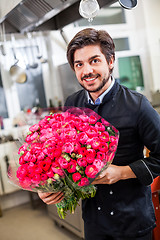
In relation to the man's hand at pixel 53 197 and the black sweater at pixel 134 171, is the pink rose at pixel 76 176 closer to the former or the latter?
the man's hand at pixel 53 197

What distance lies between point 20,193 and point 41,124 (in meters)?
2.41

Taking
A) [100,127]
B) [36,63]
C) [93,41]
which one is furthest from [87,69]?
[36,63]

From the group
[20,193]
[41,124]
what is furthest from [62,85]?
[41,124]

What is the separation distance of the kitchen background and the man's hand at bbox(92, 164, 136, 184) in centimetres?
114

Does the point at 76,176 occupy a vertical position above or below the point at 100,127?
below

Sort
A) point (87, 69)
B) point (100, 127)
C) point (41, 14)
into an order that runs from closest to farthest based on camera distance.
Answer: point (100, 127) < point (87, 69) < point (41, 14)

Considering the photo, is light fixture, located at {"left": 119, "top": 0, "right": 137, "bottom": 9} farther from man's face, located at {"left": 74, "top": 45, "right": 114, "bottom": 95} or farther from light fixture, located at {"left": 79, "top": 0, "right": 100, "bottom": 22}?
man's face, located at {"left": 74, "top": 45, "right": 114, "bottom": 95}

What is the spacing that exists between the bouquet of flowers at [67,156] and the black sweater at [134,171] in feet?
0.45

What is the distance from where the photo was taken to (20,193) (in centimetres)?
345

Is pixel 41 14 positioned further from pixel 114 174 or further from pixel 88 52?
pixel 114 174

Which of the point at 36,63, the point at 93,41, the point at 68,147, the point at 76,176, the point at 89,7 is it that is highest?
the point at 89,7

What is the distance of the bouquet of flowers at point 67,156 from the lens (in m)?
1.05

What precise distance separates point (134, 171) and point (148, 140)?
15 centimetres

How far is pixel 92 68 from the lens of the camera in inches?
50.3
